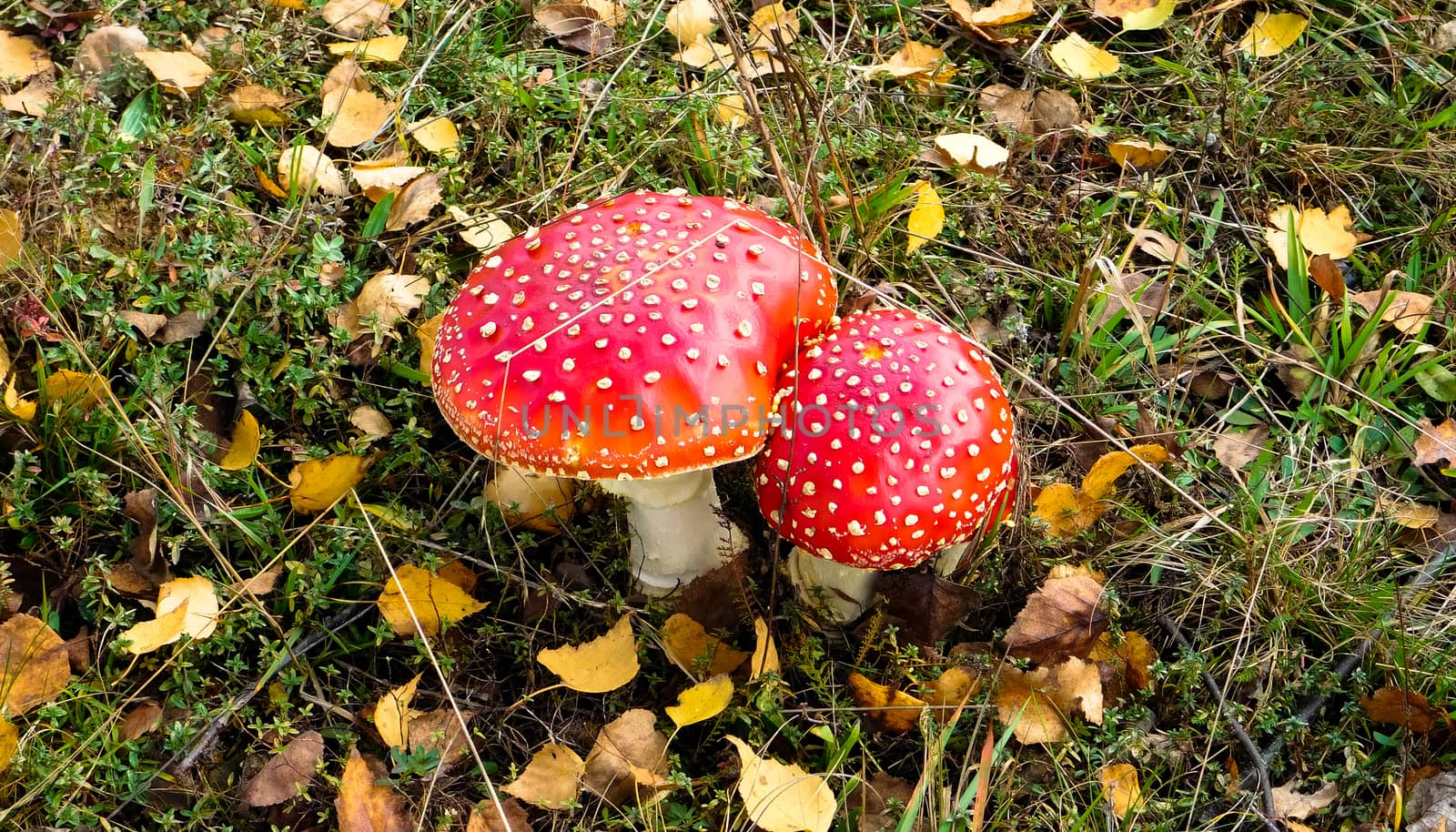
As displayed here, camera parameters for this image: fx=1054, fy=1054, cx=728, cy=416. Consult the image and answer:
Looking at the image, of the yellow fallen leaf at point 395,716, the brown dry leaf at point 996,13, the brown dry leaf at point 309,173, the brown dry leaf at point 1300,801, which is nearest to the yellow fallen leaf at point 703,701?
the yellow fallen leaf at point 395,716

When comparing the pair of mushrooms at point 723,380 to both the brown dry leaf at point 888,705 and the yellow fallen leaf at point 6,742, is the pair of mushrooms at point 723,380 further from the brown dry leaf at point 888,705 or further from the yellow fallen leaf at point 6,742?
the yellow fallen leaf at point 6,742

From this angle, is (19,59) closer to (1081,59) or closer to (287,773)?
(287,773)

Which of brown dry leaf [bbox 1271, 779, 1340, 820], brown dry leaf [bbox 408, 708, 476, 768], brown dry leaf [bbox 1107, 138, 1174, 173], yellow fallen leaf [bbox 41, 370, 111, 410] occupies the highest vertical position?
brown dry leaf [bbox 1107, 138, 1174, 173]

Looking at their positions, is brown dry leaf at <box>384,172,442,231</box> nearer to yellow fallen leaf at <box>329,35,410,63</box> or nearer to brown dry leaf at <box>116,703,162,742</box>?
yellow fallen leaf at <box>329,35,410,63</box>

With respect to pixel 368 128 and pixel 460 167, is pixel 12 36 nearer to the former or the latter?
pixel 368 128

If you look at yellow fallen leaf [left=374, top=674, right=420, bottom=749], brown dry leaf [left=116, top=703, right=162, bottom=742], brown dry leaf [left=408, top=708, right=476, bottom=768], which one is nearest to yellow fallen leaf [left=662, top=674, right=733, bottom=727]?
brown dry leaf [left=408, top=708, right=476, bottom=768]

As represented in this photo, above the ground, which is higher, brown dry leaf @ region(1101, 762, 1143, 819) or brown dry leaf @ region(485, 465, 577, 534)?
brown dry leaf @ region(485, 465, 577, 534)
